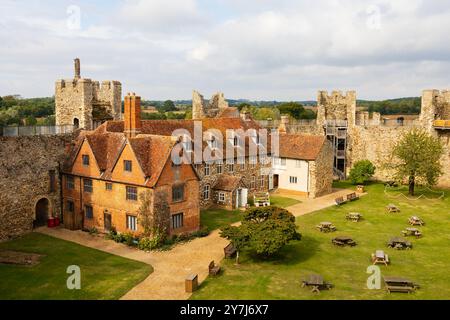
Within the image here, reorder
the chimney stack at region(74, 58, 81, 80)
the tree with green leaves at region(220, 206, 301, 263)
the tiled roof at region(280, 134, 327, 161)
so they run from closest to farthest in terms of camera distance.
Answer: the tree with green leaves at region(220, 206, 301, 263), the chimney stack at region(74, 58, 81, 80), the tiled roof at region(280, 134, 327, 161)

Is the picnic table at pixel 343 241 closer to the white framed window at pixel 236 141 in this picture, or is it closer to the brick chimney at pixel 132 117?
the brick chimney at pixel 132 117

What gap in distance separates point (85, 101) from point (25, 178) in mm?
10730

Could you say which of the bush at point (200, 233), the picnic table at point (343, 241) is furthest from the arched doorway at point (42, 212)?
the picnic table at point (343, 241)

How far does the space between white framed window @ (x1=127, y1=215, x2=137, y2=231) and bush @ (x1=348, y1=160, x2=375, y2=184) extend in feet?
104

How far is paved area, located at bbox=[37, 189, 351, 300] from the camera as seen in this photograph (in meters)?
A: 22.7

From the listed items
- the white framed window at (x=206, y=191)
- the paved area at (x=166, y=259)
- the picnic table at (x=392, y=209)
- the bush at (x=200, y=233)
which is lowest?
the paved area at (x=166, y=259)

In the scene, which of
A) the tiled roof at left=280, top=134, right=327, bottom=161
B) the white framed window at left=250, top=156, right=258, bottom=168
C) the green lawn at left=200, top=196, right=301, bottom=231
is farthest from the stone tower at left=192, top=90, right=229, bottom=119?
the green lawn at left=200, top=196, right=301, bottom=231

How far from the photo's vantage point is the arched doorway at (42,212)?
35688 millimetres

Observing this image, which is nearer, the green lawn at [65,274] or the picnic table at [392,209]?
the green lawn at [65,274]

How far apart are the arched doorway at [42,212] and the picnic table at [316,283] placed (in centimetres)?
2316

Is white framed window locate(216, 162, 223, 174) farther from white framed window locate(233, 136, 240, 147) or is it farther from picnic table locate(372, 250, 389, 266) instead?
picnic table locate(372, 250, 389, 266)

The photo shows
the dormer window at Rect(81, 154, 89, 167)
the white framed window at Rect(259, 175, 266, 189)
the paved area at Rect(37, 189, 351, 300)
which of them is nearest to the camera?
the paved area at Rect(37, 189, 351, 300)
